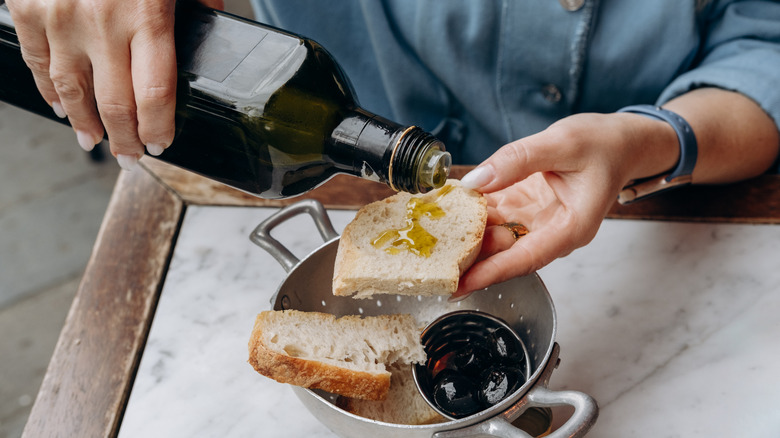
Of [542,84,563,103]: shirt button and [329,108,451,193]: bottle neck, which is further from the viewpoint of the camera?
[542,84,563,103]: shirt button

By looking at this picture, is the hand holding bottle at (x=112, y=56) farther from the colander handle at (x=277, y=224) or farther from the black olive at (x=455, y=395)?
the black olive at (x=455, y=395)

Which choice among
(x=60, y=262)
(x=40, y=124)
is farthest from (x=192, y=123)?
(x=40, y=124)

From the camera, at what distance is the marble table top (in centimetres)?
81

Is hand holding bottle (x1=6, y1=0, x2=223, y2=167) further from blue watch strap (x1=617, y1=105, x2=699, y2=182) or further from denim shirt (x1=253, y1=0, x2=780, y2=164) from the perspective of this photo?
blue watch strap (x1=617, y1=105, x2=699, y2=182)

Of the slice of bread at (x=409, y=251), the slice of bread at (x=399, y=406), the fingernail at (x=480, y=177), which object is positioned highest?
the fingernail at (x=480, y=177)

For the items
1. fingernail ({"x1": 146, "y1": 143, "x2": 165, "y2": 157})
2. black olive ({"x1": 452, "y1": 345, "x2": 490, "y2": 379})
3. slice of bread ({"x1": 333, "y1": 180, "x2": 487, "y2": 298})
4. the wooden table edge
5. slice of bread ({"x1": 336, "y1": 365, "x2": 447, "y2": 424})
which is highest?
fingernail ({"x1": 146, "y1": 143, "x2": 165, "y2": 157})

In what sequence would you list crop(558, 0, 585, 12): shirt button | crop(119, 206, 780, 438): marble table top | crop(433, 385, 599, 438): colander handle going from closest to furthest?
1. crop(433, 385, 599, 438): colander handle
2. crop(119, 206, 780, 438): marble table top
3. crop(558, 0, 585, 12): shirt button

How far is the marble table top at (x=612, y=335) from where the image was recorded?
31.8 inches

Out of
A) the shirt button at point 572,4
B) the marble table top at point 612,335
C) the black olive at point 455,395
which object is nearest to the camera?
the black olive at point 455,395

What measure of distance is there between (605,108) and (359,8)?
0.47m

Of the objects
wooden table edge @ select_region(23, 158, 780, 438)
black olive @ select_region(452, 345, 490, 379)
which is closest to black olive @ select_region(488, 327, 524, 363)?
black olive @ select_region(452, 345, 490, 379)

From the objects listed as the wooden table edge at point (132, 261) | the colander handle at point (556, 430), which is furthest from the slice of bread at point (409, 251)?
the wooden table edge at point (132, 261)

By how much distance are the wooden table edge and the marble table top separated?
21 millimetres

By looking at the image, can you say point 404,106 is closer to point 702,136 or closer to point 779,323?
point 702,136
